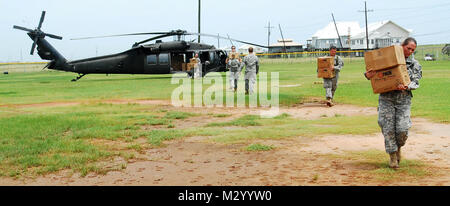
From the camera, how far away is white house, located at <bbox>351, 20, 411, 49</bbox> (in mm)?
96375

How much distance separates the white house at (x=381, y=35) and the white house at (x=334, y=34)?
14.8ft

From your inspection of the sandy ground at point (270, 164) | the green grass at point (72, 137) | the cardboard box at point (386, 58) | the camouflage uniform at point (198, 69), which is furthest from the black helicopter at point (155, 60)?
the cardboard box at point (386, 58)

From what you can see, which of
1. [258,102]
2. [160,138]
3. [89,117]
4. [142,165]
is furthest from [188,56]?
[142,165]

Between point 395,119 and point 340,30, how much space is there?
105 meters

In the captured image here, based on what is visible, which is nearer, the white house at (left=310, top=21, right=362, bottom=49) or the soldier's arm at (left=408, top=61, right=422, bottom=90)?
the soldier's arm at (left=408, top=61, right=422, bottom=90)

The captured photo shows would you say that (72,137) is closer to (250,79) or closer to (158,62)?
(250,79)

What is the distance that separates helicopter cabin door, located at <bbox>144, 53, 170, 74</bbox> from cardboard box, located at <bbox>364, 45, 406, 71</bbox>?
25980 millimetres

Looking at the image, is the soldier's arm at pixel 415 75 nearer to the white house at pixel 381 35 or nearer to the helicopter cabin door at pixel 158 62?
the helicopter cabin door at pixel 158 62

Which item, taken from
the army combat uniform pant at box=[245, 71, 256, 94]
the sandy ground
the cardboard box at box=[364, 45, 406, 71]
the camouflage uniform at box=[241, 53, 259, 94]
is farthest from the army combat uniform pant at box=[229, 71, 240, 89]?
the cardboard box at box=[364, 45, 406, 71]

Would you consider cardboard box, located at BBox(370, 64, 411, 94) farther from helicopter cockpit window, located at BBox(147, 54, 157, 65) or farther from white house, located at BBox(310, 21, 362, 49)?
white house, located at BBox(310, 21, 362, 49)

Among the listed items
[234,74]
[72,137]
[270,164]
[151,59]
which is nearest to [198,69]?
[151,59]

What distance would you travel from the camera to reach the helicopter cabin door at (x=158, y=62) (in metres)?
32.4

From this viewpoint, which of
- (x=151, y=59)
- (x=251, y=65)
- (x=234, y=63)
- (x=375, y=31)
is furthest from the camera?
(x=375, y=31)

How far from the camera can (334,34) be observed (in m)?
109
